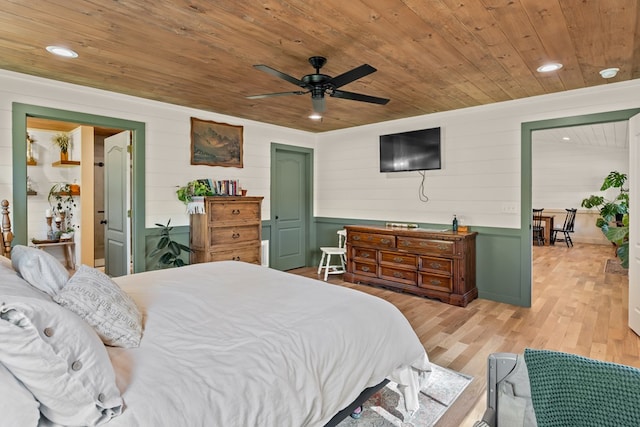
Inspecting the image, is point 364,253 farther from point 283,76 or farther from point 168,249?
point 283,76

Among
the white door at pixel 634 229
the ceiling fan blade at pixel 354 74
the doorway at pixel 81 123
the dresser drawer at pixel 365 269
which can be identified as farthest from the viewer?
the dresser drawer at pixel 365 269

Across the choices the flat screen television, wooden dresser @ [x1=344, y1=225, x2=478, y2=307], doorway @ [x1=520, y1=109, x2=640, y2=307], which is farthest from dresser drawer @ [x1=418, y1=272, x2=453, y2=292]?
the flat screen television

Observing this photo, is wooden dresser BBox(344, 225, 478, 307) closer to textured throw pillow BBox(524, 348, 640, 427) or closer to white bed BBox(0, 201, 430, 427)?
white bed BBox(0, 201, 430, 427)

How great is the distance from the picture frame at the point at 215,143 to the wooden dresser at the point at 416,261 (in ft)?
6.59

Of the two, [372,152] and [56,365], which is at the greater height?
[372,152]

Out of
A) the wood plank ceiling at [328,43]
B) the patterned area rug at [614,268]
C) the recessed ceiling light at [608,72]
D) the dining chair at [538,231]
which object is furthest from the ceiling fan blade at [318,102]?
the dining chair at [538,231]

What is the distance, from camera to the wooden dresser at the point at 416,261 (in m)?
4.08

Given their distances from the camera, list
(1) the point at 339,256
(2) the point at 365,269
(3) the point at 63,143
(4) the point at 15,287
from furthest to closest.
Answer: (1) the point at 339,256 → (3) the point at 63,143 → (2) the point at 365,269 → (4) the point at 15,287

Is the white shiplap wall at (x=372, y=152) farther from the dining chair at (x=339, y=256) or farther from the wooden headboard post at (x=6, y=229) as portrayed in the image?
the wooden headboard post at (x=6, y=229)

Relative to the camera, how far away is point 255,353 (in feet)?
4.26

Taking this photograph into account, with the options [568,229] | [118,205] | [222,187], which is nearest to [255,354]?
[222,187]

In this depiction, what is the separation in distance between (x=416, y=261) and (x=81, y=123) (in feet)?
13.5

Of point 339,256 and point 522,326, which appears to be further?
point 339,256

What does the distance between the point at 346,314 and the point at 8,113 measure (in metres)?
3.63
